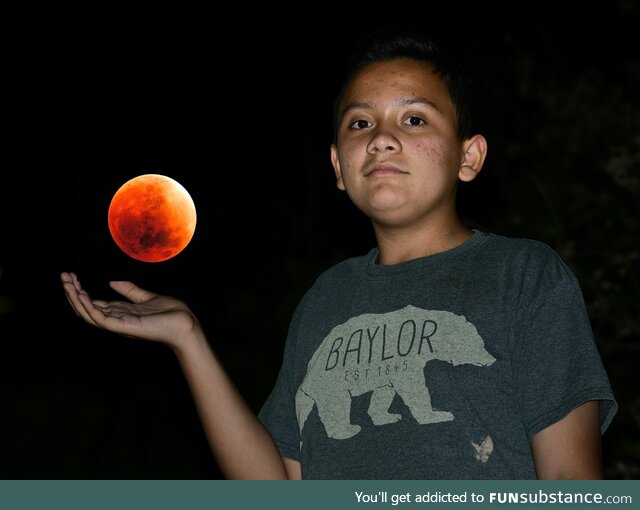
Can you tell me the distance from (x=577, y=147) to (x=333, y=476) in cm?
483

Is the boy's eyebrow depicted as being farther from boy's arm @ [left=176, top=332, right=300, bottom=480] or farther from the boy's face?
boy's arm @ [left=176, top=332, right=300, bottom=480]

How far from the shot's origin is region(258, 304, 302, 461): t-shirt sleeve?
96.7 inches

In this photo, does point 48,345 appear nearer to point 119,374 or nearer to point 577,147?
Answer: point 119,374

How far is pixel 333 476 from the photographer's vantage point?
208 centimetres

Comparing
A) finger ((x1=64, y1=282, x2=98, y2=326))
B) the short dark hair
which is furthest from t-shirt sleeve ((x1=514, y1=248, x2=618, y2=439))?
finger ((x1=64, y1=282, x2=98, y2=326))

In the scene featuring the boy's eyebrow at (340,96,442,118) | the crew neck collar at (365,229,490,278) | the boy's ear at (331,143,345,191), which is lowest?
the crew neck collar at (365,229,490,278)

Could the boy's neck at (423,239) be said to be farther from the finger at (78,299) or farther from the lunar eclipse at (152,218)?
the lunar eclipse at (152,218)

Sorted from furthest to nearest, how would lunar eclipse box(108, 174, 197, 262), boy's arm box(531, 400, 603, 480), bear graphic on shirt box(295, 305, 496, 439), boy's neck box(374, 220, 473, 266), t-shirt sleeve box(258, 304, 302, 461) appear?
1. lunar eclipse box(108, 174, 197, 262)
2. t-shirt sleeve box(258, 304, 302, 461)
3. boy's neck box(374, 220, 473, 266)
4. bear graphic on shirt box(295, 305, 496, 439)
5. boy's arm box(531, 400, 603, 480)

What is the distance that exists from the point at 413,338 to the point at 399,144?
20.1 inches

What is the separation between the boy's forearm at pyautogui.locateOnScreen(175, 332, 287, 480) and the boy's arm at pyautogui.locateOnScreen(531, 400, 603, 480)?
31.6 inches

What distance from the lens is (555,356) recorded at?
6.31ft

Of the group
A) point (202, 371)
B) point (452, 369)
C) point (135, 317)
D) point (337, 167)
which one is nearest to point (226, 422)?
point (202, 371)

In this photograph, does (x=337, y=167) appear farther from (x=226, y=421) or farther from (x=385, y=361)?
(x=226, y=421)

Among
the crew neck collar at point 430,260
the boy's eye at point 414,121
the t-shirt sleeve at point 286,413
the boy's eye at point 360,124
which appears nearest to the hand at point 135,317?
the t-shirt sleeve at point 286,413
